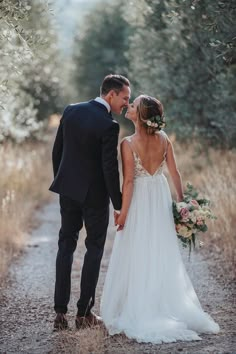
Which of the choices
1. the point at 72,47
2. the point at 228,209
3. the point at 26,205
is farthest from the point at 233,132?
the point at 72,47

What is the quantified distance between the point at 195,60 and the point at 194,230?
6382 mm

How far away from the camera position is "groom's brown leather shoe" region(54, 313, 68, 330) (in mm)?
5734

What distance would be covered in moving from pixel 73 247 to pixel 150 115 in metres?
1.37

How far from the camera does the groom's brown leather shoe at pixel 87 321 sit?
568cm

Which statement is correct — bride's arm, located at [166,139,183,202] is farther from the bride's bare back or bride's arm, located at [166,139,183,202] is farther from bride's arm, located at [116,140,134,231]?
bride's arm, located at [116,140,134,231]

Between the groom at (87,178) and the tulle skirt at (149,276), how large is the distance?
0.20m

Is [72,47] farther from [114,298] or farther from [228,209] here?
[114,298]

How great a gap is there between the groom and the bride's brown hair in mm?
153

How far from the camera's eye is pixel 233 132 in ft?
33.7

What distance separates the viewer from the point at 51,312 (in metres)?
6.50

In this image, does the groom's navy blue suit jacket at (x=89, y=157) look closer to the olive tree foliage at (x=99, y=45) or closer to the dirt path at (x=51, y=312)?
the dirt path at (x=51, y=312)

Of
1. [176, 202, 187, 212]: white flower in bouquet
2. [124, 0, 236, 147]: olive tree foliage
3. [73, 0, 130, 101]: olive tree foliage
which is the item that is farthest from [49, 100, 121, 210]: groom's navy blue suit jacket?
[73, 0, 130, 101]: olive tree foliage

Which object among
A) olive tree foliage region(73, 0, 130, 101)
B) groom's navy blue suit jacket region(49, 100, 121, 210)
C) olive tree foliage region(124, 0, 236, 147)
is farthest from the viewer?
olive tree foliage region(73, 0, 130, 101)

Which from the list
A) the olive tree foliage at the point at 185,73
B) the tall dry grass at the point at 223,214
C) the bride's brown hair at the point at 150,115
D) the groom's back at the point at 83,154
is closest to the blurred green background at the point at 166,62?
the olive tree foliage at the point at 185,73
